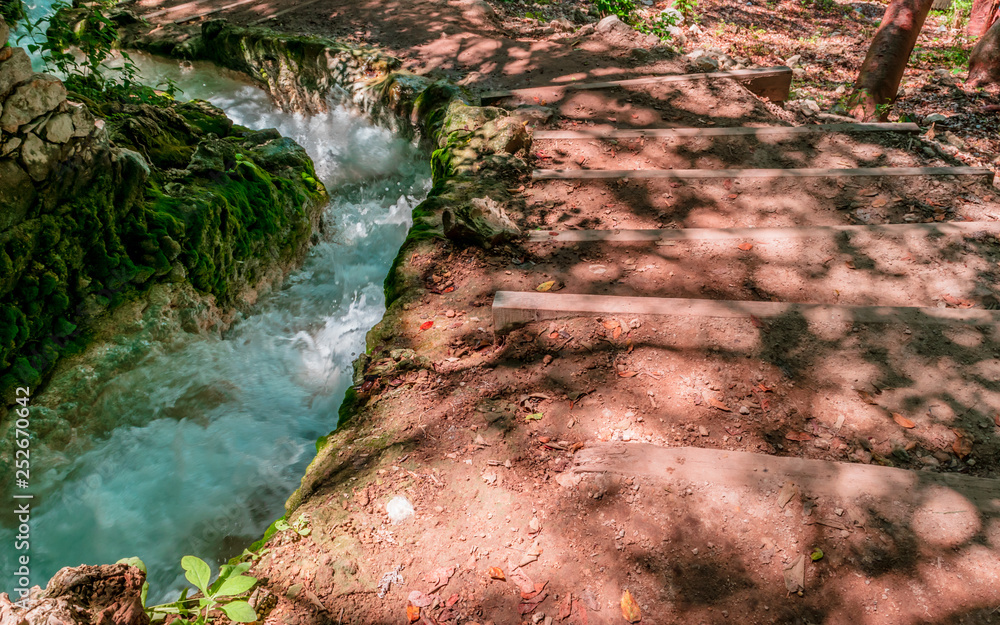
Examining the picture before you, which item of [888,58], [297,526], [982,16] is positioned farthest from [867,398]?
[982,16]

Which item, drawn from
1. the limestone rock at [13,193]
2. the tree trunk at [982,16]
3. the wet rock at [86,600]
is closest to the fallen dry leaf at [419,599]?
the wet rock at [86,600]

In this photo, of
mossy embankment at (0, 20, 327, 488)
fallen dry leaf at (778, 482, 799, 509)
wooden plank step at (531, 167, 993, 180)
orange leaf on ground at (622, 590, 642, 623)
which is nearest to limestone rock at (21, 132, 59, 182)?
mossy embankment at (0, 20, 327, 488)

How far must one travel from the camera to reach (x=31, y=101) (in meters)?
2.76

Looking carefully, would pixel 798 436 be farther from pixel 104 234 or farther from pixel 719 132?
pixel 104 234

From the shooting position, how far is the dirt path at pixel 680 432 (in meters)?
1.93

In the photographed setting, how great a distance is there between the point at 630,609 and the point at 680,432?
0.85 metres

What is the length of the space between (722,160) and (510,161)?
1920 mm

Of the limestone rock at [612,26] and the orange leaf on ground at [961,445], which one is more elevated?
the limestone rock at [612,26]

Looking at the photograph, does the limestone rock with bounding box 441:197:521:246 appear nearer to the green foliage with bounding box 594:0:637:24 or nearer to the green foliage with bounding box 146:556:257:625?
the green foliage with bounding box 146:556:257:625

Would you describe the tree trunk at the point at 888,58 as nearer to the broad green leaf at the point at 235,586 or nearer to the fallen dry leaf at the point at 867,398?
the fallen dry leaf at the point at 867,398

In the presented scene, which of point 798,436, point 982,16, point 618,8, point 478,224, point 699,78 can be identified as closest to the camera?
point 798,436

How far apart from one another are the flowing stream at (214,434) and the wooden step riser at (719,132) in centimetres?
210

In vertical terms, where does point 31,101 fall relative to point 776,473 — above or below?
above

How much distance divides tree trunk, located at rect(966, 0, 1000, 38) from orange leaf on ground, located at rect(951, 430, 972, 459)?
10.5 meters
